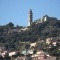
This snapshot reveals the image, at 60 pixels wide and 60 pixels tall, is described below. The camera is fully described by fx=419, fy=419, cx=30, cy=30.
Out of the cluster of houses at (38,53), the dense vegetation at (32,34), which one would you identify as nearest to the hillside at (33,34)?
the dense vegetation at (32,34)

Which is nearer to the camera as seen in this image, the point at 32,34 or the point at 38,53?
the point at 38,53

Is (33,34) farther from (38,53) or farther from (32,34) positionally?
(38,53)

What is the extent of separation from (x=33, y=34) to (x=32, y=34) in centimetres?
18

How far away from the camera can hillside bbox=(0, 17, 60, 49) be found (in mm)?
72812

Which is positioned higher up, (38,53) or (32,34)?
(32,34)

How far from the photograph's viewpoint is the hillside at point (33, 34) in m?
72.8

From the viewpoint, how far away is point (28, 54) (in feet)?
202

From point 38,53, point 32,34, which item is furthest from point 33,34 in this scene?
point 38,53

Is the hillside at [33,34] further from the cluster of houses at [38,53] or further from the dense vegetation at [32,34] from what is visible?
the cluster of houses at [38,53]

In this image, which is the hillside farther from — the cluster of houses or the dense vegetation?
the cluster of houses

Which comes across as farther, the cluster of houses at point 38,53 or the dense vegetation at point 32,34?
the dense vegetation at point 32,34

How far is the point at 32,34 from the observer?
76375mm

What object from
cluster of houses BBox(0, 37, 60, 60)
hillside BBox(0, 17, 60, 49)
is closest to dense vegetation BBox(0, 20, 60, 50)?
hillside BBox(0, 17, 60, 49)

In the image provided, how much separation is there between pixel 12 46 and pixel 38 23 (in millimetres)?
10836
